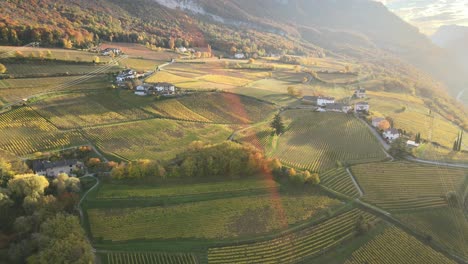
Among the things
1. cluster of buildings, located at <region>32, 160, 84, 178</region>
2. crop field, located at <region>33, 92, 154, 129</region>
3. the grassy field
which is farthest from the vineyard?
crop field, located at <region>33, 92, 154, 129</region>

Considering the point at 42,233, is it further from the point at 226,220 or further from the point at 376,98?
the point at 376,98

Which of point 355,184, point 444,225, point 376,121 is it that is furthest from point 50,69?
point 444,225

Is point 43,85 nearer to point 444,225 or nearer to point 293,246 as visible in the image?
point 293,246

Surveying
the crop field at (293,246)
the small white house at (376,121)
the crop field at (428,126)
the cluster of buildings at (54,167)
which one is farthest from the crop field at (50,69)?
the crop field at (428,126)

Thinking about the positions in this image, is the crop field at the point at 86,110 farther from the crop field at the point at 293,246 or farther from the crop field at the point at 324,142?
the crop field at the point at 293,246

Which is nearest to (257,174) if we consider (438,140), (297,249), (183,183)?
(183,183)

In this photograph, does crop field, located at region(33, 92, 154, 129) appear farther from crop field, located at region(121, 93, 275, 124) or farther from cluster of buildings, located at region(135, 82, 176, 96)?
cluster of buildings, located at region(135, 82, 176, 96)
